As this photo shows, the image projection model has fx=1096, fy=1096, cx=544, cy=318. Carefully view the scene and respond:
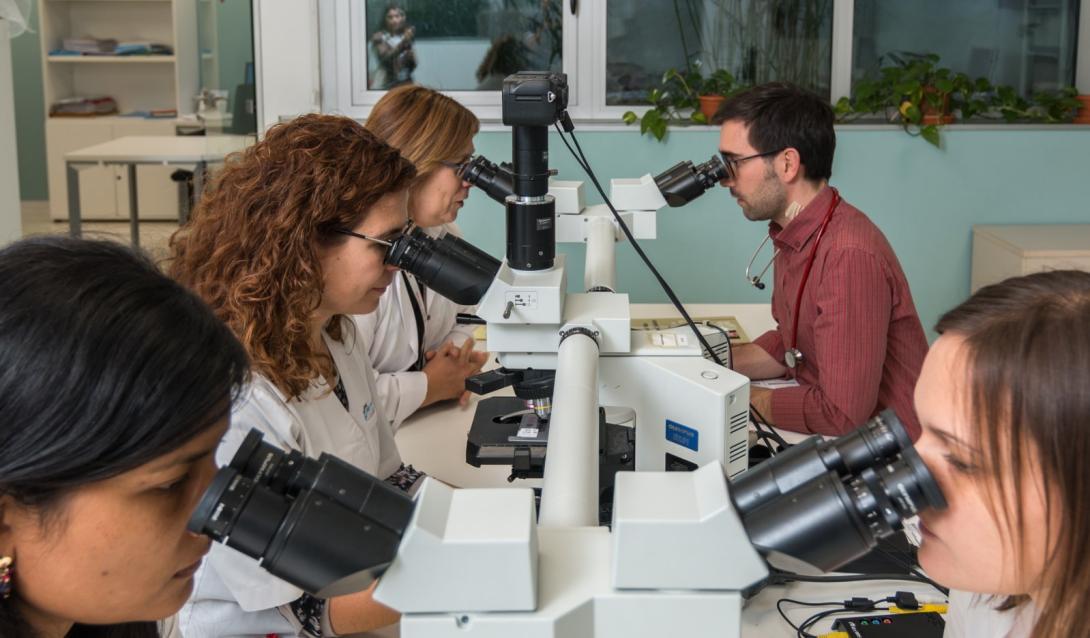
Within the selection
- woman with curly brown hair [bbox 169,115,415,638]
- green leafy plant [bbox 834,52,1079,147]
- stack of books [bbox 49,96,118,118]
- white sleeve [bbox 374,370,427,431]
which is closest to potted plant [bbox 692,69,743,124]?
green leafy plant [bbox 834,52,1079,147]

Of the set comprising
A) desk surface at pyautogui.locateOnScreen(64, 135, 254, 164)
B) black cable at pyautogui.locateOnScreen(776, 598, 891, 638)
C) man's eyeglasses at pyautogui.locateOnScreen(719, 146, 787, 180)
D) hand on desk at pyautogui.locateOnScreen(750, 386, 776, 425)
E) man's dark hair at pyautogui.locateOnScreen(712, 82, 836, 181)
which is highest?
man's dark hair at pyautogui.locateOnScreen(712, 82, 836, 181)

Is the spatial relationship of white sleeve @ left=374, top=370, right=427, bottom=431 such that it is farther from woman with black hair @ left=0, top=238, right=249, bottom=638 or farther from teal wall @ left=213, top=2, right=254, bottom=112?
teal wall @ left=213, top=2, right=254, bottom=112

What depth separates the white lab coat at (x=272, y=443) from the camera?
1.30m

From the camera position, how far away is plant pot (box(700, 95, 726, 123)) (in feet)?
12.6

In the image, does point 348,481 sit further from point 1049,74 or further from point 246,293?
point 1049,74

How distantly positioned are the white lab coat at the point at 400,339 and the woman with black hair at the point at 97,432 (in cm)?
122

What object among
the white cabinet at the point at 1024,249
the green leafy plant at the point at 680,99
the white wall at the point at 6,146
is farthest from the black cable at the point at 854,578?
the green leafy plant at the point at 680,99

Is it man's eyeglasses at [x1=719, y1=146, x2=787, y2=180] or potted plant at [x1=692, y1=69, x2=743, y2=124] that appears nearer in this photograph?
man's eyeglasses at [x1=719, y1=146, x2=787, y2=180]

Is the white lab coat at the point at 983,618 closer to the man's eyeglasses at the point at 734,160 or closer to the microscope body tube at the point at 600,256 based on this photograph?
the microscope body tube at the point at 600,256

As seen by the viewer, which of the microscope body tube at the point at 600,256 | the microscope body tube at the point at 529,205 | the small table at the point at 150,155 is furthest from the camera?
the small table at the point at 150,155

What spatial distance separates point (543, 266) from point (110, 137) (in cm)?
584

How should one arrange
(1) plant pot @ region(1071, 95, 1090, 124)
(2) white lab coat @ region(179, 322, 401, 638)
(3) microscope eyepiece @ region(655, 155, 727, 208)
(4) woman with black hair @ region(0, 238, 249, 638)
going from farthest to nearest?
(1) plant pot @ region(1071, 95, 1090, 124) < (3) microscope eyepiece @ region(655, 155, 727, 208) < (2) white lab coat @ region(179, 322, 401, 638) < (4) woman with black hair @ region(0, 238, 249, 638)

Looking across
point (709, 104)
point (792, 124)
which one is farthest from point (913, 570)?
point (709, 104)

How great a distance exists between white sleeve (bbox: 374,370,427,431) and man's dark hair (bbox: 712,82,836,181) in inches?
36.9
